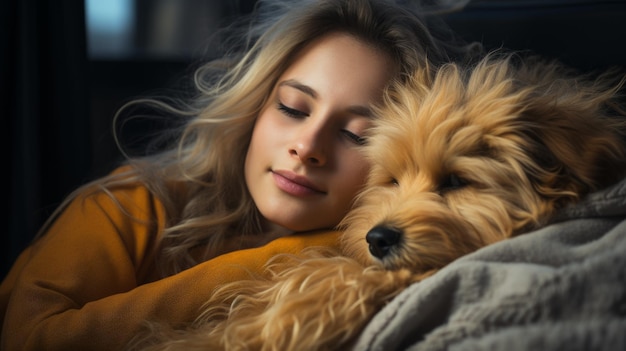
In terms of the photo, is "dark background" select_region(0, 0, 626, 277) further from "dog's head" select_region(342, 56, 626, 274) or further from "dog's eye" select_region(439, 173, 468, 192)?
"dog's eye" select_region(439, 173, 468, 192)

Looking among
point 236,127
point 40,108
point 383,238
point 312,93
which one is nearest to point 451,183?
point 383,238

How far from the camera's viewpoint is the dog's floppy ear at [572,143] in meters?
1.18

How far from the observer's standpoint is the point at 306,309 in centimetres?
115

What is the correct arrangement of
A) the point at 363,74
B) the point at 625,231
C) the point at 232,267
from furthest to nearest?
the point at 363,74 → the point at 232,267 → the point at 625,231

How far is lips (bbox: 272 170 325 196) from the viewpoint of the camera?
148cm

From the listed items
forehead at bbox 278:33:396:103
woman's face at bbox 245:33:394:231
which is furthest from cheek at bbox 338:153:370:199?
forehead at bbox 278:33:396:103

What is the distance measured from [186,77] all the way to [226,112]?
41cm

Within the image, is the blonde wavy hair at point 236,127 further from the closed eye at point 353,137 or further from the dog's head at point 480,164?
the dog's head at point 480,164

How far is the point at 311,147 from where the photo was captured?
4.72ft

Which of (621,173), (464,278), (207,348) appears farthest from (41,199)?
(621,173)

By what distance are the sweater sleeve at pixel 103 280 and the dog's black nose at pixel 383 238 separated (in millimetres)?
261

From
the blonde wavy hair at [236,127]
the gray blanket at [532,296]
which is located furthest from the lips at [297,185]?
the gray blanket at [532,296]

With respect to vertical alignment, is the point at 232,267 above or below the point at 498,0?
below

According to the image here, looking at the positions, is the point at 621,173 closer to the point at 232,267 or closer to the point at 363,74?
the point at 363,74
